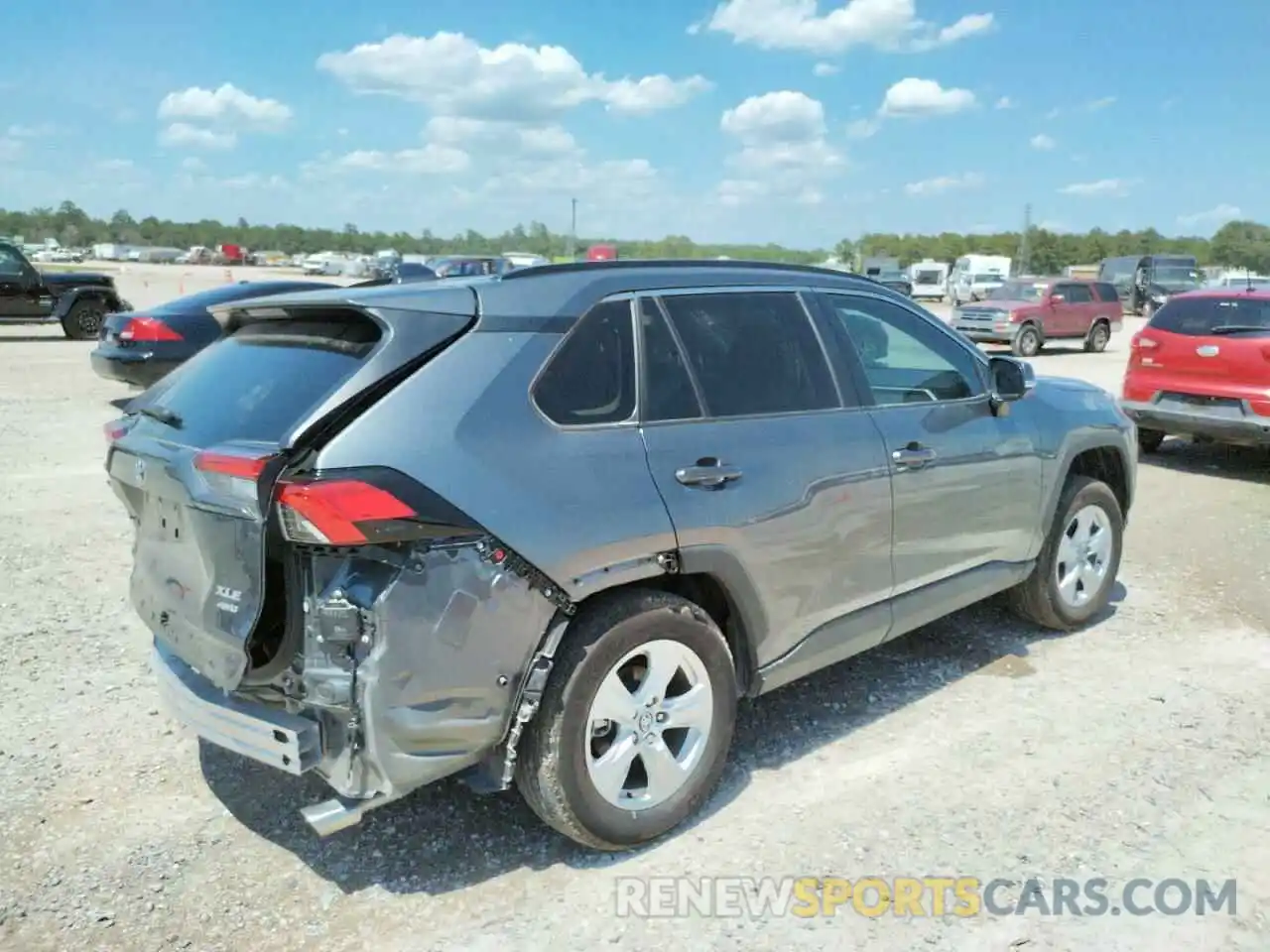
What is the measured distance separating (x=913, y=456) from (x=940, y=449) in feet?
0.74

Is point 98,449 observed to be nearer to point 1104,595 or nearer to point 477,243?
point 1104,595

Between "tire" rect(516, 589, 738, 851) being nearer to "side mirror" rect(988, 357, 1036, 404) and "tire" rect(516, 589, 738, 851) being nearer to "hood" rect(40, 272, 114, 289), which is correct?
"side mirror" rect(988, 357, 1036, 404)

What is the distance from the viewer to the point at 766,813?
3457mm

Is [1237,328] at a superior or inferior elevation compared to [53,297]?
superior

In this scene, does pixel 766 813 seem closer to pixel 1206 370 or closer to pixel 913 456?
pixel 913 456

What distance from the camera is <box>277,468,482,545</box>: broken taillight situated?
2586 millimetres

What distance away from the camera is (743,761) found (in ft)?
12.5

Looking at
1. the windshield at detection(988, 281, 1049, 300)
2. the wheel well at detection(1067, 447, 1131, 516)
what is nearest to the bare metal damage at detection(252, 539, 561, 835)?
the wheel well at detection(1067, 447, 1131, 516)

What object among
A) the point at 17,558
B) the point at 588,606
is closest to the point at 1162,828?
the point at 588,606

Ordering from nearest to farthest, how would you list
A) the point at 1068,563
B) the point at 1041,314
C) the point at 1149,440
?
1. the point at 1068,563
2. the point at 1149,440
3. the point at 1041,314

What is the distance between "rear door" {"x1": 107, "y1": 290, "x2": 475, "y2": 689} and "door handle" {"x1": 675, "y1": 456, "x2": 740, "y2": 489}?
2.75ft

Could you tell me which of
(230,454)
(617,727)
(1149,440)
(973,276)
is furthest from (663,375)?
(973,276)

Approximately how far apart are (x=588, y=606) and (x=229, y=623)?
103cm

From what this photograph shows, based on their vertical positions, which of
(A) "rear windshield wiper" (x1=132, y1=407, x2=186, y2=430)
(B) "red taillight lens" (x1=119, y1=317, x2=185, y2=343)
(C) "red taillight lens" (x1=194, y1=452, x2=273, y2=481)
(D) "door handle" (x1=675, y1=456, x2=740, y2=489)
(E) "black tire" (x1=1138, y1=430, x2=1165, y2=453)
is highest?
(A) "rear windshield wiper" (x1=132, y1=407, x2=186, y2=430)
